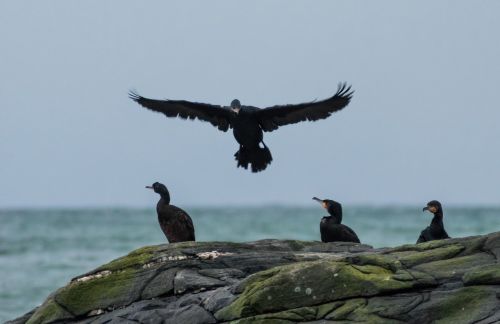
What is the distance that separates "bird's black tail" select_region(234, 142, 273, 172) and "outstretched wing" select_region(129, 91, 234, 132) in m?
0.80

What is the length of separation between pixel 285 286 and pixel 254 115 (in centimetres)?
746

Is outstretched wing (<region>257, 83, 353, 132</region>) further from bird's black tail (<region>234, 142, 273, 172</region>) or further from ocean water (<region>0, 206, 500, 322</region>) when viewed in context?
ocean water (<region>0, 206, 500, 322</region>)

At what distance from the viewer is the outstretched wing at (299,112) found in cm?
1864

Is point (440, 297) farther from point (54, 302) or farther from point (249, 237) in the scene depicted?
point (249, 237)

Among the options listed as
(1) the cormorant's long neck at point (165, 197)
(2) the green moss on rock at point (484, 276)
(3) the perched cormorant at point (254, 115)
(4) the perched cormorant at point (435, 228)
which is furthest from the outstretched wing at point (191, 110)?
(2) the green moss on rock at point (484, 276)

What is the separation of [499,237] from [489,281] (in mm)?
1064

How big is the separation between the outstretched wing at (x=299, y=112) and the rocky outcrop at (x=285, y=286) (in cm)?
459

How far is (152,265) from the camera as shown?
13.6m

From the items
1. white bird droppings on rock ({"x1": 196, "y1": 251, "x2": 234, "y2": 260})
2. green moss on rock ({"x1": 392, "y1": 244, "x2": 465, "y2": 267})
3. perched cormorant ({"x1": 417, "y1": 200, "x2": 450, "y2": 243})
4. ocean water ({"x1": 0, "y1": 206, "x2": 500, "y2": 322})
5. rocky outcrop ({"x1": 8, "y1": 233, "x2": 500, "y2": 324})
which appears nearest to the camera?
rocky outcrop ({"x1": 8, "y1": 233, "x2": 500, "y2": 324})

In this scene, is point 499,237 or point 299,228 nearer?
point 499,237

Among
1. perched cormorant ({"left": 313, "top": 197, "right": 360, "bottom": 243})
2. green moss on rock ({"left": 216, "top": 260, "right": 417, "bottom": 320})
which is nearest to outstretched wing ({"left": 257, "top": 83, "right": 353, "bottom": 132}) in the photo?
perched cormorant ({"left": 313, "top": 197, "right": 360, "bottom": 243})

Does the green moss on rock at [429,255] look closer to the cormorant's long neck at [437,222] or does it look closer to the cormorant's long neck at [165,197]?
the cormorant's long neck at [437,222]

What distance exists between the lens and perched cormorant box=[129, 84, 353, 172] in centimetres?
1875

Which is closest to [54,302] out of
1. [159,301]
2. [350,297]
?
[159,301]
